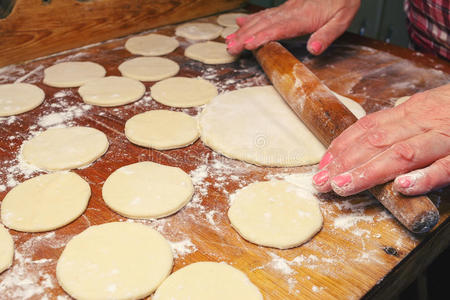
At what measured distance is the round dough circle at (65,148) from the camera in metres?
1.67

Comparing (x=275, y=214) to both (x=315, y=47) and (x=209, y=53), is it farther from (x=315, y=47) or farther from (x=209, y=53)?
(x=209, y=53)

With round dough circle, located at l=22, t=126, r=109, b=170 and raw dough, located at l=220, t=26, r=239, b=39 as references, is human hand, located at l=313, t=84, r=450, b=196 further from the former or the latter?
raw dough, located at l=220, t=26, r=239, b=39

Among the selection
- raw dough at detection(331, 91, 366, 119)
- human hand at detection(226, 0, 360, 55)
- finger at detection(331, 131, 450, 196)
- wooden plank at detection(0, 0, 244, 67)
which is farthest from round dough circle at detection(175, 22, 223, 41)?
finger at detection(331, 131, 450, 196)

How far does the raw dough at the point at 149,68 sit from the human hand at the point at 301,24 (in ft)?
1.33

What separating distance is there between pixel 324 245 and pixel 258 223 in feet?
0.77

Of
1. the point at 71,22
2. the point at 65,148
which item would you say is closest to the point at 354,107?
the point at 65,148

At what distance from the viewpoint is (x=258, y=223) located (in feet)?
4.58

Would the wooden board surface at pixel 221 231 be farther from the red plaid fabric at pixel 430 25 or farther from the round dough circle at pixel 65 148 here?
the red plaid fabric at pixel 430 25

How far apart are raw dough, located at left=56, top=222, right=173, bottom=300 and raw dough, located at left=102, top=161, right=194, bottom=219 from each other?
8 centimetres

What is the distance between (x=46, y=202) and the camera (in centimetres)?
147

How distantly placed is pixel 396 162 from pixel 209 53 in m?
1.66

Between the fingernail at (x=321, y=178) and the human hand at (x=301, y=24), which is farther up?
the human hand at (x=301, y=24)

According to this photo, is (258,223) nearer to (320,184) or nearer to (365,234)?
(320,184)

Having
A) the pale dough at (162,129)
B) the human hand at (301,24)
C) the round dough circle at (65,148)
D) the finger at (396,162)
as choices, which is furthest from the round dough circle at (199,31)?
the finger at (396,162)
